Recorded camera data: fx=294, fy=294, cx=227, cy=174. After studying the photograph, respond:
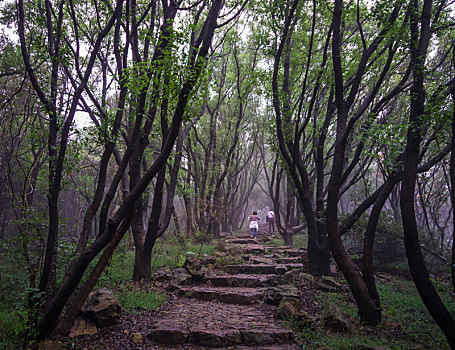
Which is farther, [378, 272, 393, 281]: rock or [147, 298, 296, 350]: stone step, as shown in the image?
[378, 272, 393, 281]: rock

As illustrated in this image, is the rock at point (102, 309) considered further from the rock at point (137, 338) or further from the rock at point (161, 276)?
the rock at point (161, 276)

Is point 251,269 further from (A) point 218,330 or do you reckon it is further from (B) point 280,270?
(A) point 218,330

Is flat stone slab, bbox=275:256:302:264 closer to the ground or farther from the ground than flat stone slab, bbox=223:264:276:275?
farther from the ground

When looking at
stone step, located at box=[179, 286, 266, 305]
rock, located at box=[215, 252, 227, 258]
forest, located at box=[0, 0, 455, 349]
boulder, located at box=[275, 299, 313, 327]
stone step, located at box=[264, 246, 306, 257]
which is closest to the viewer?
forest, located at box=[0, 0, 455, 349]

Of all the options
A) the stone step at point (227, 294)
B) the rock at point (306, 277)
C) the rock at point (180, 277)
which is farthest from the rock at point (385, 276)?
the rock at point (180, 277)

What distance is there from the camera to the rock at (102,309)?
16.5ft

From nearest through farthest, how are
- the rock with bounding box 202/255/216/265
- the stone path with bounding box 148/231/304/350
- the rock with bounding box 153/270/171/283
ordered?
the stone path with bounding box 148/231/304/350, the rock with bounding box 153/270/171/283, the rock with bounding box 202/255/216/265

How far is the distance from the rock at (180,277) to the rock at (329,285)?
3704 millimetres

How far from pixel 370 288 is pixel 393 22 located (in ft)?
18.1

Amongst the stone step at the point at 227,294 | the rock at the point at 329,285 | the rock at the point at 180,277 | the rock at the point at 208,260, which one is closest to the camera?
the stone step at the point at 227,294

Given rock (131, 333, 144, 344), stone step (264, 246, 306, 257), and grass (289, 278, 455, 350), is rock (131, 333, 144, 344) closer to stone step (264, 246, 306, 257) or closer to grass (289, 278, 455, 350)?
grass (289, 278, 455, 350)

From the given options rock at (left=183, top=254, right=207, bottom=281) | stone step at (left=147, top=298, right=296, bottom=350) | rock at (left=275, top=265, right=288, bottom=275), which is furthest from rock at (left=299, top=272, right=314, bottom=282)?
rock at (left=183, top=254, right=207, bottom=281)

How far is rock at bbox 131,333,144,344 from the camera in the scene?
4824 mm

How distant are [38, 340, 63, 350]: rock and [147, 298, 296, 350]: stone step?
136 centimetres
